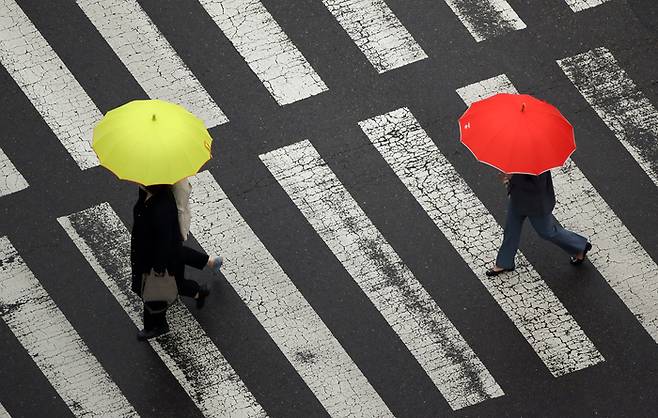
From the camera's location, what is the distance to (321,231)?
1117 centimetres

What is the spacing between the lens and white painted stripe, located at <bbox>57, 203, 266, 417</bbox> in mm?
10367

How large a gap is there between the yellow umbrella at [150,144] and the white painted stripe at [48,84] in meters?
2.21

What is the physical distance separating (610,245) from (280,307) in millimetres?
2894

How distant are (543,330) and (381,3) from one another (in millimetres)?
3711

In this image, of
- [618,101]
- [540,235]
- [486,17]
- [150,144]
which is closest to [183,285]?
[150,144]

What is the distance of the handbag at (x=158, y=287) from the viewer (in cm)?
996

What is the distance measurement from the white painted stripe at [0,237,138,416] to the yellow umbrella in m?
2.02

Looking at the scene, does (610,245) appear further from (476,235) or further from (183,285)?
(183,285)

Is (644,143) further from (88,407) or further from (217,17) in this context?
(88,407)

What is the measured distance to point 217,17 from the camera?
12.4 metres

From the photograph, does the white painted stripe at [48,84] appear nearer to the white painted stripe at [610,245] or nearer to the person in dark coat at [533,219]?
the person in dark coat at [533,219]

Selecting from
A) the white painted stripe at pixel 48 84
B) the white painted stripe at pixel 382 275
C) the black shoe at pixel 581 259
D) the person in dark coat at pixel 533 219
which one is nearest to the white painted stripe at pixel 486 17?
the white painted stripe at pixel 382 275

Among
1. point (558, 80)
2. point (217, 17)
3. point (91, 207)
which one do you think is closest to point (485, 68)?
point (558, 80)

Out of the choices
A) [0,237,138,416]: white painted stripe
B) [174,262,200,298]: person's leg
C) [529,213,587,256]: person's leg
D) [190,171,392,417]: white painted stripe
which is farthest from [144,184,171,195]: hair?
[529,213,587,256]: person's leg
